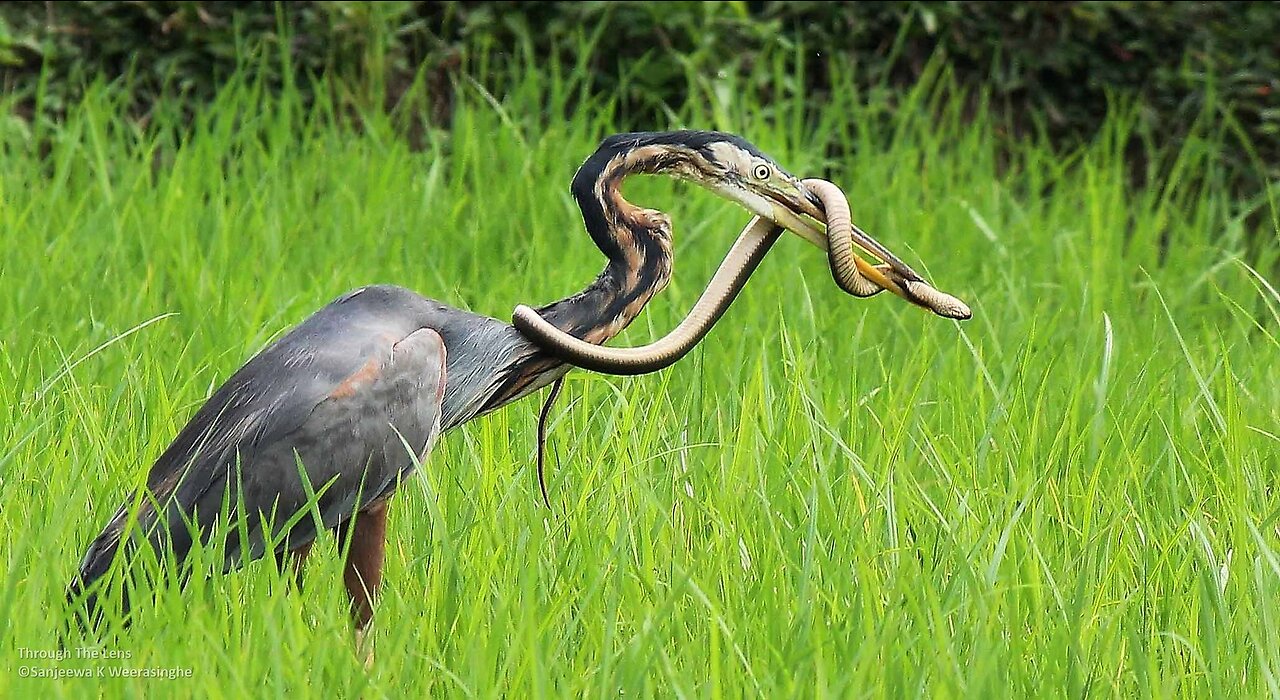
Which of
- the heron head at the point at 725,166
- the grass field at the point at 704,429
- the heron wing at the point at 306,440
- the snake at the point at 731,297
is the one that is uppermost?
the heron head at the point at 725,166

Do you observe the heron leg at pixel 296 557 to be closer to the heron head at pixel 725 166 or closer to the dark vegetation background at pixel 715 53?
the heron head at pixel 725 166

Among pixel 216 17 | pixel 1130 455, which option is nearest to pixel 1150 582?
pixel 1130 455

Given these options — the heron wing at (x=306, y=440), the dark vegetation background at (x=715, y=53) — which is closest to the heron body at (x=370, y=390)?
the heron wing at (x=306, y=440)

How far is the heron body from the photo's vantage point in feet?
7.91

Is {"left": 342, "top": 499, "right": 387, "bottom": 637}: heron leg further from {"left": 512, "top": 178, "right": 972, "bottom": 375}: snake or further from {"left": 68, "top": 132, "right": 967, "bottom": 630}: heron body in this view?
{"left": 512, "top": 178, "right": 972, "bottom": 375}: snake

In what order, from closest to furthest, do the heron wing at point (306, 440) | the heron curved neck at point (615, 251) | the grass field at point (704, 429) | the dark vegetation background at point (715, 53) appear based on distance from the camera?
the grass field at point (704, 429), the heron wing at point (306, 440), the heron curved neck at point (615, 251), the dark vegetation background at point (715, 53)

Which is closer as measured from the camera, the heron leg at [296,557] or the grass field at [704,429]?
the grass field at [704,429]

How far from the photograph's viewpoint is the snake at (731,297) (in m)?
2.46

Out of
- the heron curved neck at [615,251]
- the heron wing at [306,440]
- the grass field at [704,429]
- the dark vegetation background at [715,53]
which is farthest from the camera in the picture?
the dark vegetation background at [715,53]

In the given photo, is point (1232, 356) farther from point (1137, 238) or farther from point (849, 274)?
point (849, 274)

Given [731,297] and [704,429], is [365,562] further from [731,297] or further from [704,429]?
[704,429]

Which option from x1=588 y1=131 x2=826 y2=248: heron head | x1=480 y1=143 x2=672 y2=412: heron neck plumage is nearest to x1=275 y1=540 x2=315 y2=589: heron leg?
x1=480 y1=143 x2=672 y2=412: heron neck plumage

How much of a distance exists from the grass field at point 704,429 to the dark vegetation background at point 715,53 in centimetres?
19

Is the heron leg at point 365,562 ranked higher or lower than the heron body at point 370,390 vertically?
lower
